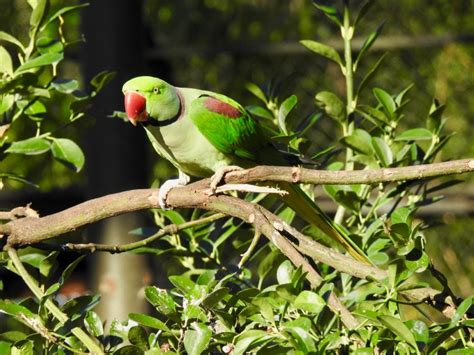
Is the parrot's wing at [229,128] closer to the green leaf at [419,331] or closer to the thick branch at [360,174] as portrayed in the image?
the thick branch at [360,174]

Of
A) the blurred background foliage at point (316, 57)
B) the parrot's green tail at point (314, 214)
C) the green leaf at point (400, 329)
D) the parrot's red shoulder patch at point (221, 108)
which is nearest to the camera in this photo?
the green leaf at point (400, 329)

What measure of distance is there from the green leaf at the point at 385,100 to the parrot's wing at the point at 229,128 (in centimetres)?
30

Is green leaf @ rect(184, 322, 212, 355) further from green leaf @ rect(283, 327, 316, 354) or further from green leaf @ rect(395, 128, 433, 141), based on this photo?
green leaf @ rect(395, 128, 433, 141)

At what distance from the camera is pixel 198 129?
177 centimetres

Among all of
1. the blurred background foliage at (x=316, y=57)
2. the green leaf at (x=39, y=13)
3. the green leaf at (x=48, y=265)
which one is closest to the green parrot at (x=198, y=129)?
the green leaf at (x=39, y=13)

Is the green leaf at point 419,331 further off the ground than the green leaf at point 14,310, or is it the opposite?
the green leaf at point 419,331

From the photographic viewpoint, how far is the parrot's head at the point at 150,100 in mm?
1665

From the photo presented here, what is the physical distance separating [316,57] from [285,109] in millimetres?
1949

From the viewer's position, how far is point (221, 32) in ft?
11.5

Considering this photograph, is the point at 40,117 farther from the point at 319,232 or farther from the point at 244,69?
the point at 244,69

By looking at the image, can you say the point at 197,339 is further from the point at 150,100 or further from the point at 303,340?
the point at 150,100

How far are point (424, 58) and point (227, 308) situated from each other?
8.25 ft

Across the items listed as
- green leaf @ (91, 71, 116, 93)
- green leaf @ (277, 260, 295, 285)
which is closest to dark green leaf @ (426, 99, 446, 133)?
green leaf @ (277, 260, 295, 285)

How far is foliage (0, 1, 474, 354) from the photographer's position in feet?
3.31
